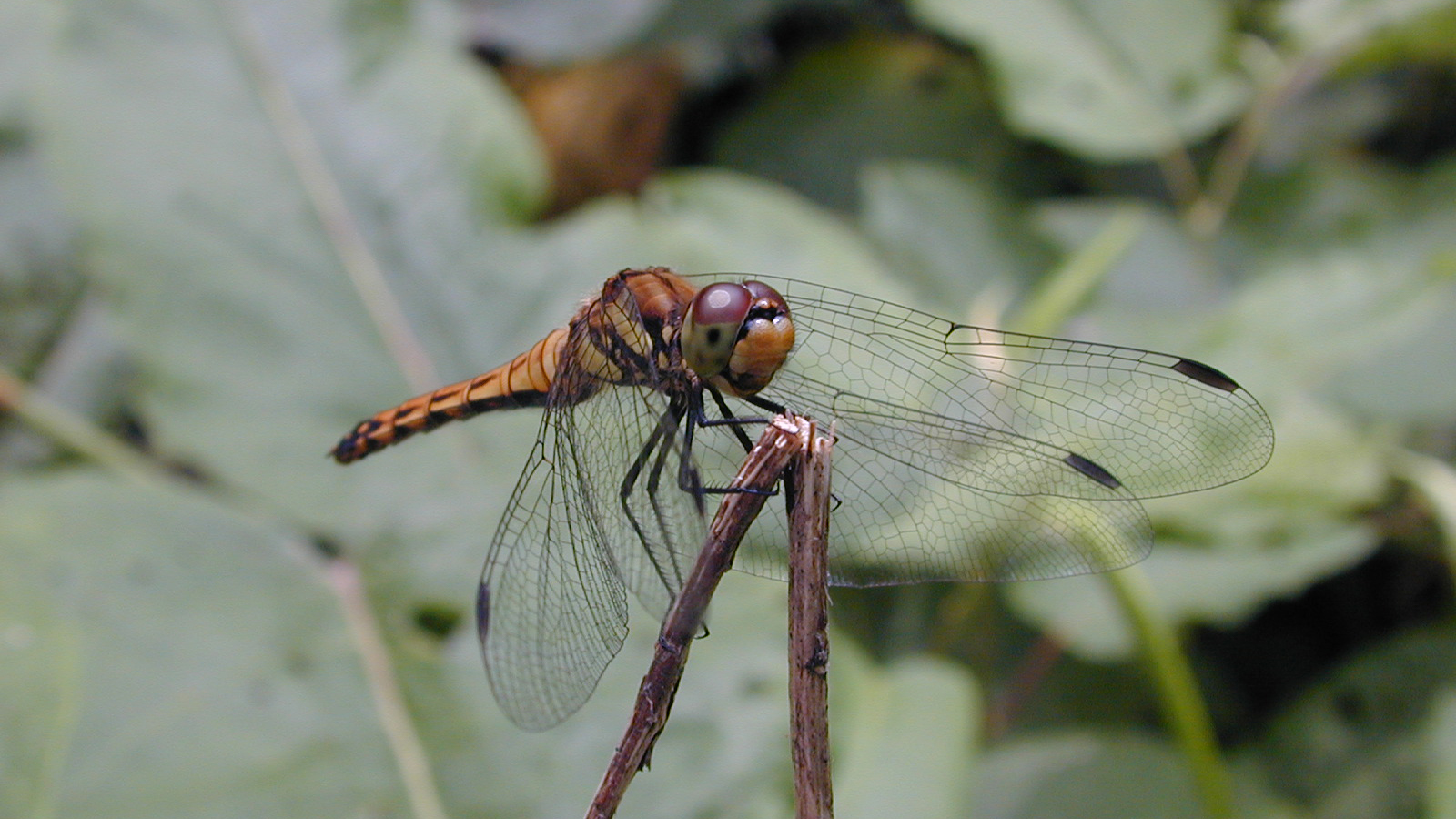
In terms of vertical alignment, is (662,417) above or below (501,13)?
below

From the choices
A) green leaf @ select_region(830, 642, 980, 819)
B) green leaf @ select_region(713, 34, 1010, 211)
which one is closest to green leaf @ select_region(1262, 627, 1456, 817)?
green leaf @ select_region(830, 642, 980, 819)

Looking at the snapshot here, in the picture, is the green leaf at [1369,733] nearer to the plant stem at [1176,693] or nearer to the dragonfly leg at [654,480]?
the plant stem at [1176,693]

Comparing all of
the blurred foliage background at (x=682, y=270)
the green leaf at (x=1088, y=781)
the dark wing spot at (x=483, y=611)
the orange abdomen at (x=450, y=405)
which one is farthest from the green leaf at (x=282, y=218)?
the green leaf at (x=1088, y=781)

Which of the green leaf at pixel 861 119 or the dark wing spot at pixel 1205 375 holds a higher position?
the green leaf at pixel 861 119

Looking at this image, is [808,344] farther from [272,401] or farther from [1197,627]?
[1197,627]

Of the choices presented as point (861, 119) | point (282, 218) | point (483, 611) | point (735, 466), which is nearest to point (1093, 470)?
point (735, 466)

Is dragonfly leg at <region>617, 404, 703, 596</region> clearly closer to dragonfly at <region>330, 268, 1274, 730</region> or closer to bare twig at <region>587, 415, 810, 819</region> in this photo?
dragonfly at <region>330, 268, 1274, 730</region>

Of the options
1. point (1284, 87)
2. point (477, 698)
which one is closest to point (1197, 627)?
point (1284, 87)
